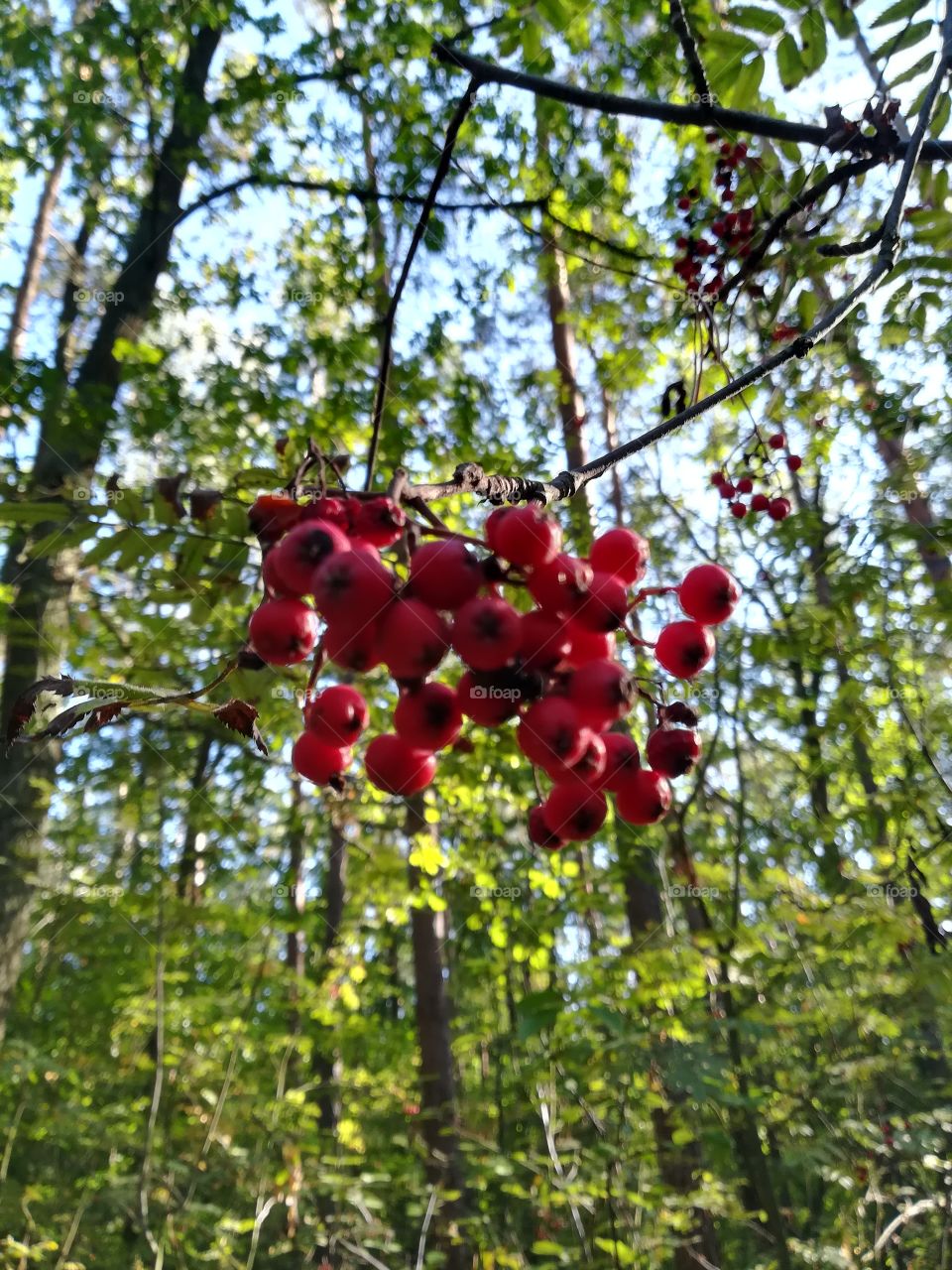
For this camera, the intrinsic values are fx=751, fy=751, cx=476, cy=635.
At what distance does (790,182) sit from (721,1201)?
15.0 feet

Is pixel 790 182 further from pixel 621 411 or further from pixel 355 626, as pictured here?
pixel 621 411

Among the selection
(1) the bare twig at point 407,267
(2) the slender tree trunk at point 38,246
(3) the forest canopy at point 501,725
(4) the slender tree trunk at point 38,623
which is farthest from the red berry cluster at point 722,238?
(2) the slender tree trunk at point 38,246

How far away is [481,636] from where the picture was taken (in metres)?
0.82

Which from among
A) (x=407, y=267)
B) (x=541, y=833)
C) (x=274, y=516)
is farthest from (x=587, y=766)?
(x=407, y=267)

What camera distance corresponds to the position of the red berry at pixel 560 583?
2.92 feet

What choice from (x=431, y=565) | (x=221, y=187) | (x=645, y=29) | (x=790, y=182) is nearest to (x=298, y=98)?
(x=221, y=187)

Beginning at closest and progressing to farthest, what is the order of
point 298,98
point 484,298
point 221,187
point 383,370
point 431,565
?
point 431,565 < point 383,370 < point 484,298 < point 298,98 < point 221,187

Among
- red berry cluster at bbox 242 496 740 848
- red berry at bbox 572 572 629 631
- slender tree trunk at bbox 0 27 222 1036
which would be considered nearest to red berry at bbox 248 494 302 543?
red berry cluster at bbox 242 496 740 848

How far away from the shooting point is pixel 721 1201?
380 centimetres

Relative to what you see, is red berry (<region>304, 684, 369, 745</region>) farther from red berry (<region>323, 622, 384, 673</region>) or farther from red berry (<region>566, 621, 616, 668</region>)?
red berry (<region>566, 621, 616, 668</region>)

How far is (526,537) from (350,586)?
21 cm

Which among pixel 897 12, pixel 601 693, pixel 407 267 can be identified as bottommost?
pixel 601 693

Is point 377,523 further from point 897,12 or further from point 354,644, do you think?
point 897,12

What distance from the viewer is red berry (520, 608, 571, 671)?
2.98ft
